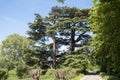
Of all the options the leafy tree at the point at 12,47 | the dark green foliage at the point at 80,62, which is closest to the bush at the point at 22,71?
the dark green foliage at the point at 80,62

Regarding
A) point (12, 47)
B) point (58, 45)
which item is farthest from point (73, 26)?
point (12, 47)

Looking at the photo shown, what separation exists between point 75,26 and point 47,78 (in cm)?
1123

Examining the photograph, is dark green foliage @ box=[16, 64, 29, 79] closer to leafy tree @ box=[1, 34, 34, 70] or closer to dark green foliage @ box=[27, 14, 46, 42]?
Answer: dark green foliage @ box=[27, 14, 46, 42]

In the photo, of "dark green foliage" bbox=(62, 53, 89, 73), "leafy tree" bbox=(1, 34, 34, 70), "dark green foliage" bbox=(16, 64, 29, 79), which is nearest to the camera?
"dark green foliage" bbox=(62, 53, 89, 73)

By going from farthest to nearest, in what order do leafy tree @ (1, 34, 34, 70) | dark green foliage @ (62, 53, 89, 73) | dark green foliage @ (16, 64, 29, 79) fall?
leafy tree @ (1, 34, 34, 70), dark green foliage @ (16, 64, 29, 79), dark green foliage @ (62, 53, 89, 73)

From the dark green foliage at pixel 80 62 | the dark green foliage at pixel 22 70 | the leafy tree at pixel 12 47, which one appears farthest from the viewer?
the leafy tree at pixel 12 47

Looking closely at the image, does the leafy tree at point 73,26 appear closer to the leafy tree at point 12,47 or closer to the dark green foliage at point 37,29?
the dark green foliage at point 37,29

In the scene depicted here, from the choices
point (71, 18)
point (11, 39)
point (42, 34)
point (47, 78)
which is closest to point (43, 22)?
point (42, 34)

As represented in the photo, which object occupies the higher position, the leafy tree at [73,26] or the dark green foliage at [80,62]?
the leafy tree at [73,26]

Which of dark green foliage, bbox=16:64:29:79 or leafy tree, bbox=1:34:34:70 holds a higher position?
leafy tree, bbox=1:34:34:70

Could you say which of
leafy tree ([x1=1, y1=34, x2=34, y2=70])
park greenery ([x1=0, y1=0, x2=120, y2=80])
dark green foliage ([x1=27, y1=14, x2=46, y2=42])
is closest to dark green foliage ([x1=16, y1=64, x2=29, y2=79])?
park greenery ([x1=0, y1=0, x2=120, y2=80])

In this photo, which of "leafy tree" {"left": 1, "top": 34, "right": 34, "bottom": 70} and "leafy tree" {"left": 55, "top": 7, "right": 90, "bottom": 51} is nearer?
"leafy tree" {"left": 55, "top": 7, "right": 90, "bottom": 51}

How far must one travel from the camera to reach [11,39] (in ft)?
250

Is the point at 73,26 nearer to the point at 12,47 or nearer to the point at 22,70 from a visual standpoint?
the point at 22,70
